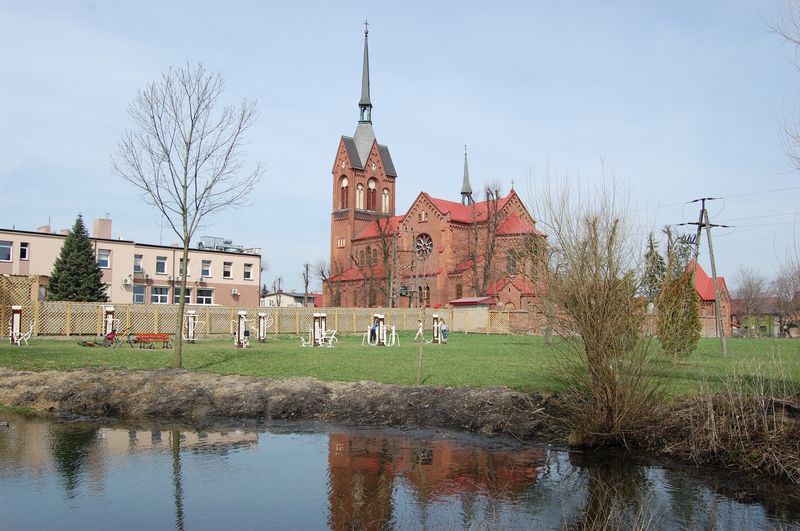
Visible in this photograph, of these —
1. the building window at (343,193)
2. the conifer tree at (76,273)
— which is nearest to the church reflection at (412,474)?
the conifer tree at (76,273)

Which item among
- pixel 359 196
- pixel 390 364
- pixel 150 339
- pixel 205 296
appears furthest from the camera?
pixel 359 196

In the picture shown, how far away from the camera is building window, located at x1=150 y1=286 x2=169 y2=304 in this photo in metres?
60.6

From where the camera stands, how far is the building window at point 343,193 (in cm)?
8612

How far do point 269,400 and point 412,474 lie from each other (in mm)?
6101

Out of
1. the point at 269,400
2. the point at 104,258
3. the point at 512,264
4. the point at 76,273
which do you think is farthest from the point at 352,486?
the point at 104,258

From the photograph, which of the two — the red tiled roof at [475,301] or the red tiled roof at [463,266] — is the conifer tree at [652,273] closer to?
the red tiled roof at [475,301]

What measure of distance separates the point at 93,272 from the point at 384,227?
120 ft

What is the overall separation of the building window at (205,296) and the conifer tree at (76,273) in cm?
1243

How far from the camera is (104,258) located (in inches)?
2251

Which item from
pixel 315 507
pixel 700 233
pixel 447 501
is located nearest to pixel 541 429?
pixel 447 501

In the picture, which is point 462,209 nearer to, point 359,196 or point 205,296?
point 359,196

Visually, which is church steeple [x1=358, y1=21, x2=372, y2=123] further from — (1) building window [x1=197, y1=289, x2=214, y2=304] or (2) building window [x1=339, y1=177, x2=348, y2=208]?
(1) building window [x1=197, y1=289, x2=214, y2=304]

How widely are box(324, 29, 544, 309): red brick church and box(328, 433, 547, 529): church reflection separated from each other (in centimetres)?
4363

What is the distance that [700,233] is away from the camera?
31250mm
